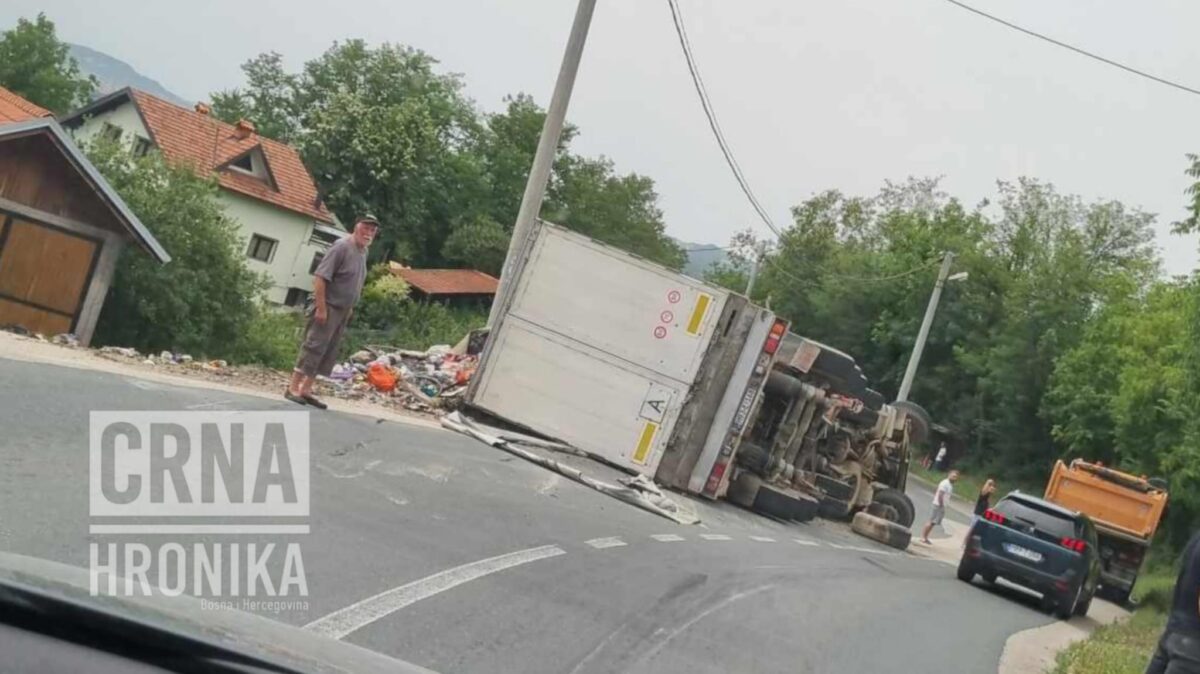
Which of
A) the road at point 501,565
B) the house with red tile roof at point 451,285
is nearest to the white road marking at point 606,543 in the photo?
the road at point 501,565

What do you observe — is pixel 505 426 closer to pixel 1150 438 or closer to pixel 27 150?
pixel 27 150

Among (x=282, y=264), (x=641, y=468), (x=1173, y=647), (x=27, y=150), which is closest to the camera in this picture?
(x=1173, y=647)

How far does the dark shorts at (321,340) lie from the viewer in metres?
11.6

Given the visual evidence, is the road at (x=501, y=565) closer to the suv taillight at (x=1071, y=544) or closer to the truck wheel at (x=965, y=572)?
the suv taillight at (x=1071, y=544)

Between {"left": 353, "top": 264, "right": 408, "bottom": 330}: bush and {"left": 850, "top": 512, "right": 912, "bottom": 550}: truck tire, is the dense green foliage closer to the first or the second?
{"left": 353, "top": 264, "right": 408, "bottom": 330}: bush

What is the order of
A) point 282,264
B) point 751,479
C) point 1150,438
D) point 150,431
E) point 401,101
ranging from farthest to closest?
point 401,101 < point 282,264 < point 1150,438 < point 751,479 < point 150,431

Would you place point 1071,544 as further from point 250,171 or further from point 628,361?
point 250,171

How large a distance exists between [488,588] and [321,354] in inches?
189

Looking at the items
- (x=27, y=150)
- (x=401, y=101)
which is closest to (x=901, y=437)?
(x=27, y=150)

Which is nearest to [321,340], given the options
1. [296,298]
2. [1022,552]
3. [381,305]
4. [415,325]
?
[1022,552]

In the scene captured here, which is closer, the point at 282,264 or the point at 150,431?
the point at 150,431

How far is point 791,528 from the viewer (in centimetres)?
1756

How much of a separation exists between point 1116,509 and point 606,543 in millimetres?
19062

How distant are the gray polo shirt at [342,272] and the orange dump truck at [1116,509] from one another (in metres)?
18.6
